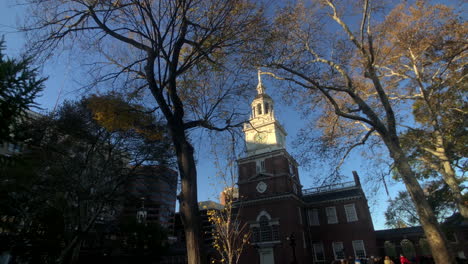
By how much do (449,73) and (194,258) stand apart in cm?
1466

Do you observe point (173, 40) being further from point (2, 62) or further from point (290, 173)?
point (290, 173)

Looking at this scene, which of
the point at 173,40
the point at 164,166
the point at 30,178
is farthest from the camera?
the point at 164,166

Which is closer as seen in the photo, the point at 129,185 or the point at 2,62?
the point at 2,62

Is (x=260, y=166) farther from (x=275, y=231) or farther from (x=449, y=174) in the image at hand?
(x=449, y=174)

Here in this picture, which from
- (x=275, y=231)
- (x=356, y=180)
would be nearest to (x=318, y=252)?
(x=275, y=231)

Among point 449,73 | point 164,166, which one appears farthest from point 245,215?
point 449,73

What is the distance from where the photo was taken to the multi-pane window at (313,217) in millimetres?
31672

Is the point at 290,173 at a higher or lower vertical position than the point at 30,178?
higher

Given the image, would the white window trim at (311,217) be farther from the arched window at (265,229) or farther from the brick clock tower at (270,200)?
the arched window at (265,229)

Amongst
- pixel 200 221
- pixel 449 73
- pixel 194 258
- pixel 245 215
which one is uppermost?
pixel 449 73

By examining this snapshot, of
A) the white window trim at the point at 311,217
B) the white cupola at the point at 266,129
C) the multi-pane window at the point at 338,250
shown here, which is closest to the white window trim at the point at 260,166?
the white cupola at the point at 266,129

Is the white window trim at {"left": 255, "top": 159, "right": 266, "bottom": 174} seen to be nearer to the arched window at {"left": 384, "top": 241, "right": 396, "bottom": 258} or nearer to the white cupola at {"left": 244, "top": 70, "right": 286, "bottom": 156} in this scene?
the white cupola at {"left": 244, "top": 70, "right": 286, "bottom": 156}

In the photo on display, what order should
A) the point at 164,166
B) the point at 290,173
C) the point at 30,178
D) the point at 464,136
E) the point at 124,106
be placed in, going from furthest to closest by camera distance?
1. the point at 290,173
2. the point at 164,166
3. the point at 30,178
4. the point at 464,136
5. the point at 124,106

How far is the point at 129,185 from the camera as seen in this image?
2033 centimetres
